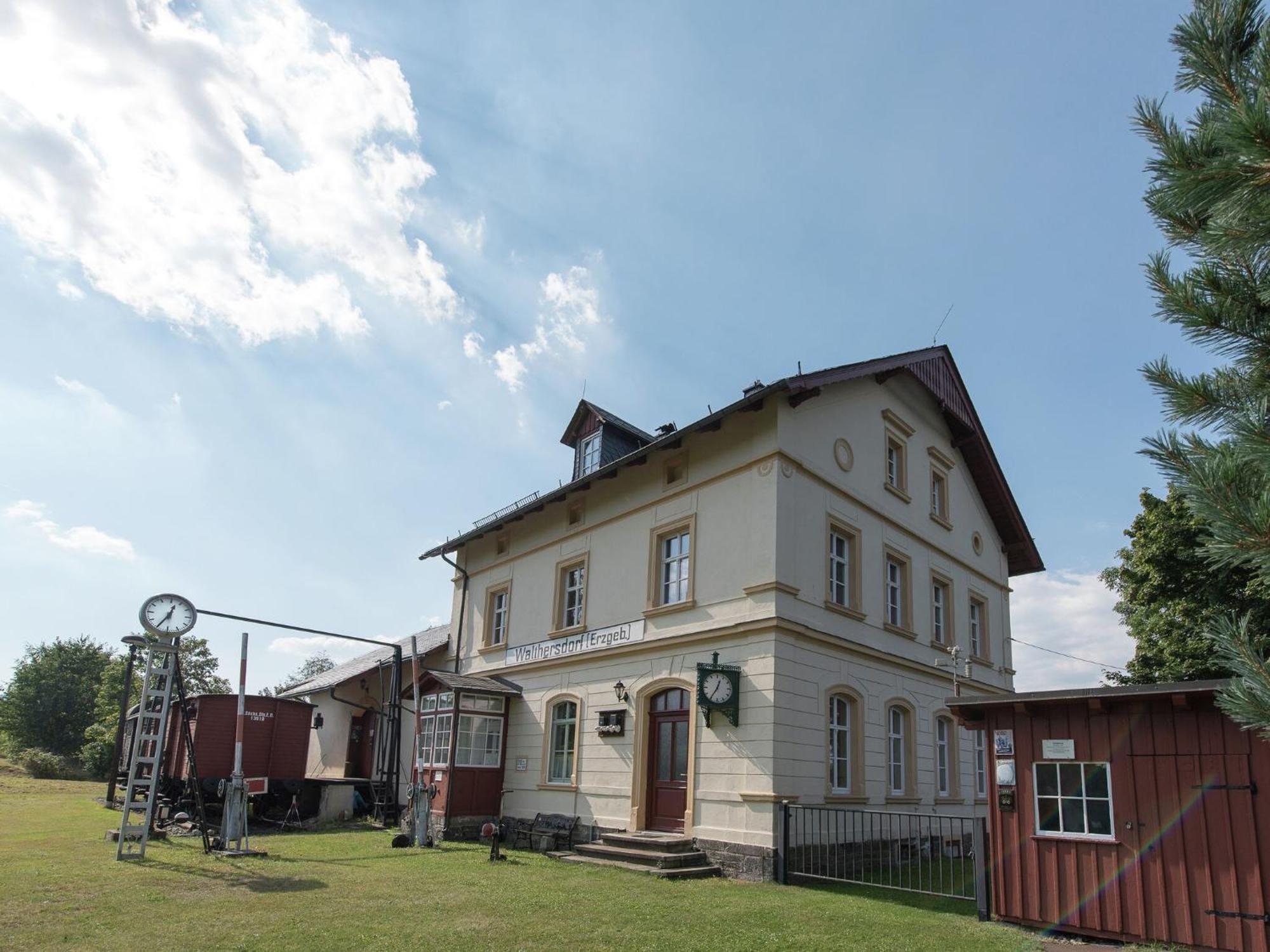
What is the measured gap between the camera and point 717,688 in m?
13.4

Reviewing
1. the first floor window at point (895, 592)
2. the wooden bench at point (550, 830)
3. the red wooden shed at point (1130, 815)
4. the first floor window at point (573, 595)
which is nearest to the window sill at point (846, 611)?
the first floor window at point (895, 592)

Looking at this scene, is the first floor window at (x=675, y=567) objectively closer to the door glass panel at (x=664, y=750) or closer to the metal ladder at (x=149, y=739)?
the door glass panel at (x=664, y=750)

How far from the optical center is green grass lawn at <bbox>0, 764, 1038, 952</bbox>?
795 cm

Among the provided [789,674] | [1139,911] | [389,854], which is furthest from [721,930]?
[389,854]

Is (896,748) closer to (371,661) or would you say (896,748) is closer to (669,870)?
A: (669,870)

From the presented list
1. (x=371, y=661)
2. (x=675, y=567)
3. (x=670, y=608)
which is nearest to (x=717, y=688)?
(x=670, y=608)

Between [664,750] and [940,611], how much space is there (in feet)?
23.6

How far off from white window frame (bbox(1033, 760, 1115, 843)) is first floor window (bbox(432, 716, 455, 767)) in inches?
458

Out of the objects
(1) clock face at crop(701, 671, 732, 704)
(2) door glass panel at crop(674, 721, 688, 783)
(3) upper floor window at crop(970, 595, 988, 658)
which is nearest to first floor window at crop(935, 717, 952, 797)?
(3) upper floor window at crop(970, 595, 988, 658)

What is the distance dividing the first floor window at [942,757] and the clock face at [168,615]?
13671 mm

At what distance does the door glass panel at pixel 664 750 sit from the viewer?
48.0 feet

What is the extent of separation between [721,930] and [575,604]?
9753mm

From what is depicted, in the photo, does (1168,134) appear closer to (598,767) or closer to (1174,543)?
(598,767)

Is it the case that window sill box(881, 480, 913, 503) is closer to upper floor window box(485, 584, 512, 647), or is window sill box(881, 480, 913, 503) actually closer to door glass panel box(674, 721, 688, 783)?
door glass panel box(674, 721, 688, 783)
